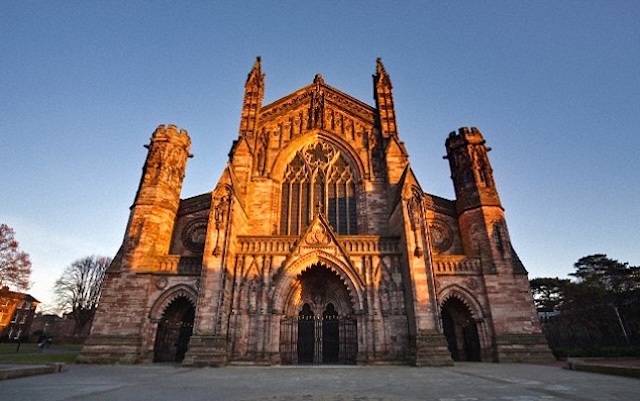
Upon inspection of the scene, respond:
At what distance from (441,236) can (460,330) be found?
19.3ft

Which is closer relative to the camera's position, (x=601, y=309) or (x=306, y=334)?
(x=306, y=334)

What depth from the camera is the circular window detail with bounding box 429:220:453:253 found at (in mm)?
21562

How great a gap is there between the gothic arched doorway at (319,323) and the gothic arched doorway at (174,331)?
6079mm

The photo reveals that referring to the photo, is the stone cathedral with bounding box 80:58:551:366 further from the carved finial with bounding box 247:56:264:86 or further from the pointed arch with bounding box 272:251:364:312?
the carved finial with bounding box 247:56:264:86

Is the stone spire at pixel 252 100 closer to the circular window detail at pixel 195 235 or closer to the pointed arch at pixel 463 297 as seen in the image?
the circular window detail at pixel 195 235

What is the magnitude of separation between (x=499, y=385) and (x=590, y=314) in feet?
Answer: 102

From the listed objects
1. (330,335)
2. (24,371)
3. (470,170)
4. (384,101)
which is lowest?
(24,371)

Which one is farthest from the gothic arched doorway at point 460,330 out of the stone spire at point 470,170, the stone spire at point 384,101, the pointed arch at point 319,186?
the stone spire at point 384,101

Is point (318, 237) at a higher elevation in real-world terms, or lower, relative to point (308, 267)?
higher

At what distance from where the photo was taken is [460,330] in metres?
19.7

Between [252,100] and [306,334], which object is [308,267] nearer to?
[306,334]

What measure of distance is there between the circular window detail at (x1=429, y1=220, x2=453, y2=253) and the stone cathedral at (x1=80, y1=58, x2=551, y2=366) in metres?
0.09

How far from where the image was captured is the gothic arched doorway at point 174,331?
18227 mm

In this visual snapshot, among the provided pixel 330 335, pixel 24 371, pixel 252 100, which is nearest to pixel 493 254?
pixel 330 335
